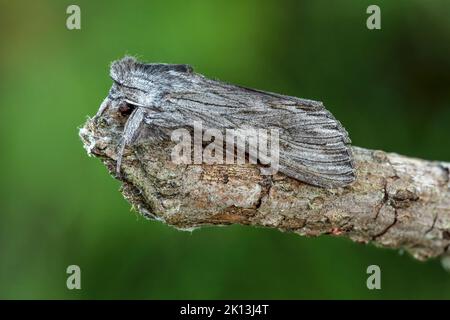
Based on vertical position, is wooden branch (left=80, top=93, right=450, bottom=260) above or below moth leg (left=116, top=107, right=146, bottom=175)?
below

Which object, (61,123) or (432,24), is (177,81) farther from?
(432,24)

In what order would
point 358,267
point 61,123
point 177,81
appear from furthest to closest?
point 358,267
point 61,123
point 177,81

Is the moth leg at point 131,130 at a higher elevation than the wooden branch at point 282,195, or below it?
higher

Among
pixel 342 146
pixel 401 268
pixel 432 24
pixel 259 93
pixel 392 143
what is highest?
pixel 432 24

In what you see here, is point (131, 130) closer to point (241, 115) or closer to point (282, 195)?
point (241, 115)

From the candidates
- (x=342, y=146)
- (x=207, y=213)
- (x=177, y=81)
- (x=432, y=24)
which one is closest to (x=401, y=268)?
(x=432, y=24)

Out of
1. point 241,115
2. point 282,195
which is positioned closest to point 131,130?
point 241,115
